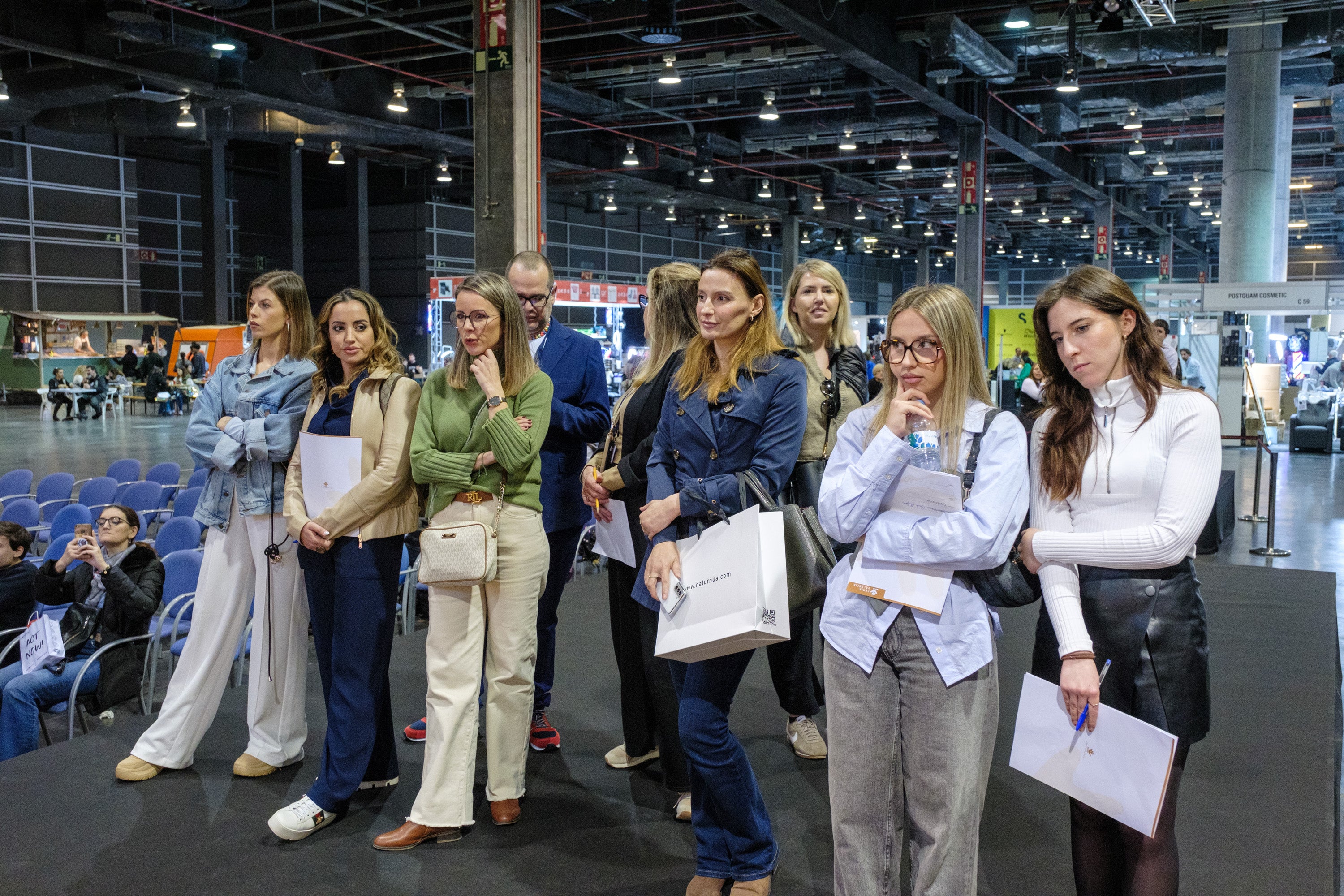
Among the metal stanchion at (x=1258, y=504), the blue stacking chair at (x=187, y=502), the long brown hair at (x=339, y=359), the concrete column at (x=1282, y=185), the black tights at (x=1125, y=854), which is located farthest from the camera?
the concrete column at (x=1282, y=185)

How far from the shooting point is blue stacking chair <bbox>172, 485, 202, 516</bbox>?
6336mm

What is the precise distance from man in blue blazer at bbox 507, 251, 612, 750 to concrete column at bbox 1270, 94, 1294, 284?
14545 mm

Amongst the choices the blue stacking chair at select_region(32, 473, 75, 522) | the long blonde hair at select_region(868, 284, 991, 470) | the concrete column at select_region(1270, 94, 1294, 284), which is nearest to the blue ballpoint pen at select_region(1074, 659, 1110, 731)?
the long blonde hair at select_region(868, 284, 991, 470)

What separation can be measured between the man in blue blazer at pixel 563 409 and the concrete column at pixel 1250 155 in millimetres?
12516

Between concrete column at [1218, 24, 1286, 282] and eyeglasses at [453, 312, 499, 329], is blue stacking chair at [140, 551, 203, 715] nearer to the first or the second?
eyeglasses at [453, 312, 499, 329]

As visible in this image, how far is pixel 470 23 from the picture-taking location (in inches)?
520

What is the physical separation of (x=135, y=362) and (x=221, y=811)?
805 inches

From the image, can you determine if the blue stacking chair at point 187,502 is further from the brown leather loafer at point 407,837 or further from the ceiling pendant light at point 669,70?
the ceiling pendant light at point 669,70

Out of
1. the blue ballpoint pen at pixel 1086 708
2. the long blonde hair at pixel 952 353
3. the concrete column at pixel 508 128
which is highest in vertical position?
the concrete column at pixel 508 128

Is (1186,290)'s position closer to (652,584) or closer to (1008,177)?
(1008,177)

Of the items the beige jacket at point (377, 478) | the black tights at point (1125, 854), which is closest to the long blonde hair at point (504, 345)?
the beige jacket at point (377, 478)

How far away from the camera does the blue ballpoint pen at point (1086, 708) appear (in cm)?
181

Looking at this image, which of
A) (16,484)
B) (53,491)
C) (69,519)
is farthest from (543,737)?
(16,484)

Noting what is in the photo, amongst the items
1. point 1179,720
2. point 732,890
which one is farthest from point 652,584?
point 1179,720
